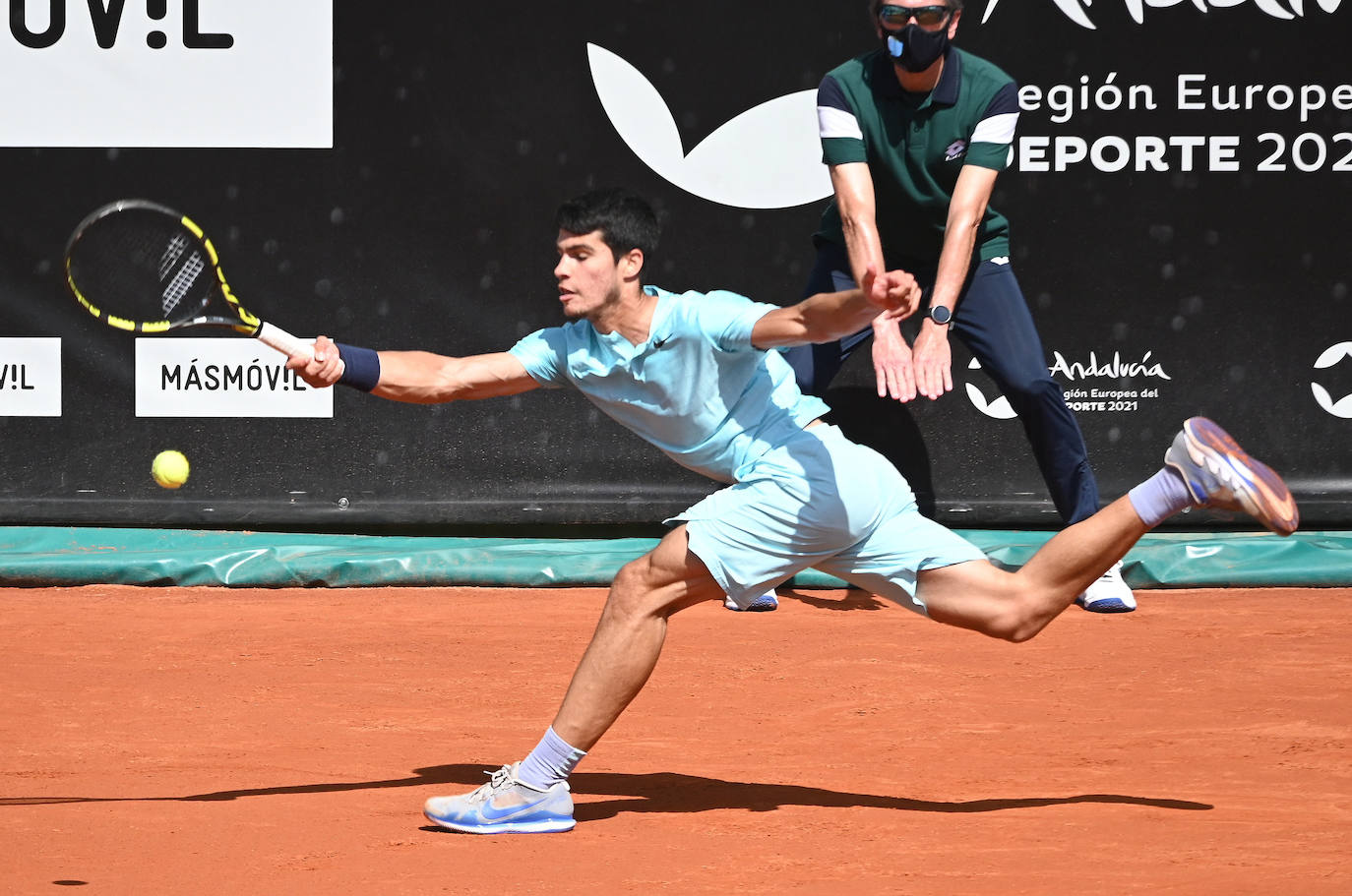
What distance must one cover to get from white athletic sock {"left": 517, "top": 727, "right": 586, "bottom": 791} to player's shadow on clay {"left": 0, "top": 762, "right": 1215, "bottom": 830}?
15cm

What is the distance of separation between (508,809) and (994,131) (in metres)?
2.55

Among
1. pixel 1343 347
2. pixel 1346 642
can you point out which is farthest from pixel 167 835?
pixel 1343 347

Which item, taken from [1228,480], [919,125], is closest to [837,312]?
[1228,480]

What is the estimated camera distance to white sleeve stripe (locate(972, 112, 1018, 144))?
4.66 meters

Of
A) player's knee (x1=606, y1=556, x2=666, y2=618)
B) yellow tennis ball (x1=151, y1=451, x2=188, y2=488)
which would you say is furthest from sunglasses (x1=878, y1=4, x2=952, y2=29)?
yellow tennis ball (x1=151, y1=451, x2=188, y2=488)

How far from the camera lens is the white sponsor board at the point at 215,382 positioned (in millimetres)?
6094

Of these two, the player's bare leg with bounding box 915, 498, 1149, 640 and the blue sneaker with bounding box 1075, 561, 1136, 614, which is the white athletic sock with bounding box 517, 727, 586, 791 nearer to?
the player's bare leg with bounding box 915, 498, 1149, 640

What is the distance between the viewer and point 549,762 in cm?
304

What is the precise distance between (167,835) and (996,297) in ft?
9.60

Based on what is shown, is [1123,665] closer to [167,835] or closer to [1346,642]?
[1346,642]

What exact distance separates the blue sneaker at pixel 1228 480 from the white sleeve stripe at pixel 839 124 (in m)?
1.85

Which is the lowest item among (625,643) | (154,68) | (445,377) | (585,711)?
(585,711)

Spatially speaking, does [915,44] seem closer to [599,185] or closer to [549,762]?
[599,185]

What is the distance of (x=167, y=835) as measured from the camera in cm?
296
